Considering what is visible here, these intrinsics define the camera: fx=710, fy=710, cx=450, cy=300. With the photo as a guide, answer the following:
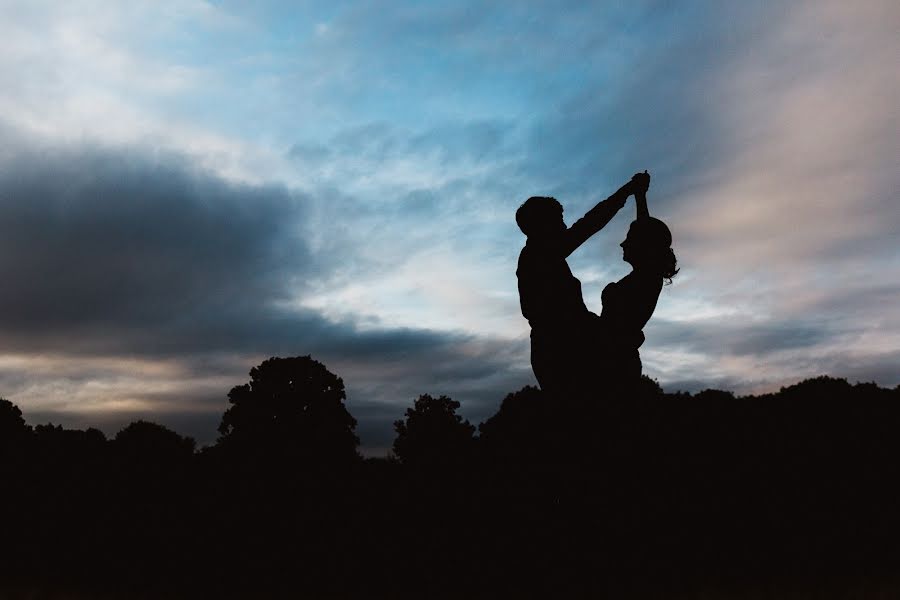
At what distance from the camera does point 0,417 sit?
52.9 meters

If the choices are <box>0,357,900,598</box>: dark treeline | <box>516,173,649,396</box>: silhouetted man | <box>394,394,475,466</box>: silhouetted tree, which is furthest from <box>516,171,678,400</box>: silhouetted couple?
<box>394,394,475,466</box>: silhouetted tree

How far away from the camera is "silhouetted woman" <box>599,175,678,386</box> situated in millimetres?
8117

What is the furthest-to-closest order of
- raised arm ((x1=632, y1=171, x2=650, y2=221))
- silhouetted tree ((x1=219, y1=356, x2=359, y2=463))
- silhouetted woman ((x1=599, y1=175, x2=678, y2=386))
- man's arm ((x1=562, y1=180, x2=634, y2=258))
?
1. silhouetted tree ((x1=219, y1=356, x2=359, y2=463))
2. raised arm ((x1=632, y1=171, x2=650, y2=221))
3. silhouetted woman ((x1=599, y1=175, x2=678, y2=386))
4. man's arm ((x1=562, y1=180, x2=634, y2=258))

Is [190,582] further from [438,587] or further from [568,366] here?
[568,366]

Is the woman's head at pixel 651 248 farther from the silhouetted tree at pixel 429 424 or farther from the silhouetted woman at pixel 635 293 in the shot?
the silhouetted tree at pixel 429 424

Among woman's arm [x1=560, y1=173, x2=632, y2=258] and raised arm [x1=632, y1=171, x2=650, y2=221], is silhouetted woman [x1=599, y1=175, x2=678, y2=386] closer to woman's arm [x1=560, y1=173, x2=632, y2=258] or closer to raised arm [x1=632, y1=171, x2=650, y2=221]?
raised arm [x1=632, y1=171, x2=650, y2=221]

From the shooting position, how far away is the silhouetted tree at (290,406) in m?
48.4

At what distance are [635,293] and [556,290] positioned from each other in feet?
3.53

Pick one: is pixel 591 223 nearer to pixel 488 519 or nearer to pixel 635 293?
pixel 635 293

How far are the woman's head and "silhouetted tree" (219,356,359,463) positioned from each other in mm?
41289

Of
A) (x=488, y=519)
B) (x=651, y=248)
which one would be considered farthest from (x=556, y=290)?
(x=488, y=519)

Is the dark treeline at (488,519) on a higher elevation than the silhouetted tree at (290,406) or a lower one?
lower

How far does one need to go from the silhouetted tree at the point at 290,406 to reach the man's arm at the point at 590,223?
41.9 meters

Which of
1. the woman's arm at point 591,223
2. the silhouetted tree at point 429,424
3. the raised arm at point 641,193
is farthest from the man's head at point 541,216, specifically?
the silhouetted tree at point 429,424
